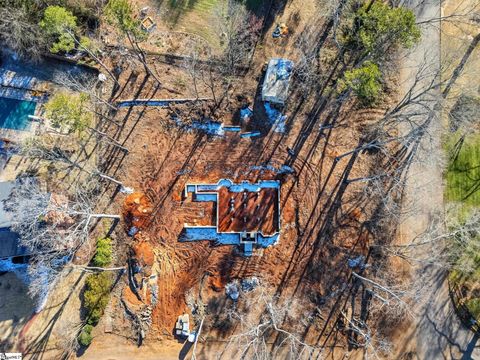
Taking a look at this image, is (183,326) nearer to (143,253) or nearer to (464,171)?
(143,253)

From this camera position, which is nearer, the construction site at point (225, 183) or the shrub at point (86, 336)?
the shrub at point (86, 336)

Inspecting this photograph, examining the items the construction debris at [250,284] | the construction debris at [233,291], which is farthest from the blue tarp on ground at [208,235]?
the construction debris at [233,291]

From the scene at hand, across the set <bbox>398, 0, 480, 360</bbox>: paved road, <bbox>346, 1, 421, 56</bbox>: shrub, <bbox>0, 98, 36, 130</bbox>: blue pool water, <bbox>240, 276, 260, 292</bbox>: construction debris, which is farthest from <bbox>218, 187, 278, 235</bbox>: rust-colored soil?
<bbox>0, 98, 36, 130</bbox>: blue pool water

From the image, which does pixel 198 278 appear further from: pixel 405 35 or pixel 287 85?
pixel 405 35

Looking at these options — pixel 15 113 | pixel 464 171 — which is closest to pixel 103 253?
pixel 15 113

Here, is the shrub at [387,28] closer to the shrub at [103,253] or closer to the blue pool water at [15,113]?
the shrub at [103,253]

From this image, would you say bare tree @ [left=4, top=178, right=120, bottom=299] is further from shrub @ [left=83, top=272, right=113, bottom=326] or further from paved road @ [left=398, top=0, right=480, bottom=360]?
paved road @ [left=398, top=0, right=480, bottom=360]
